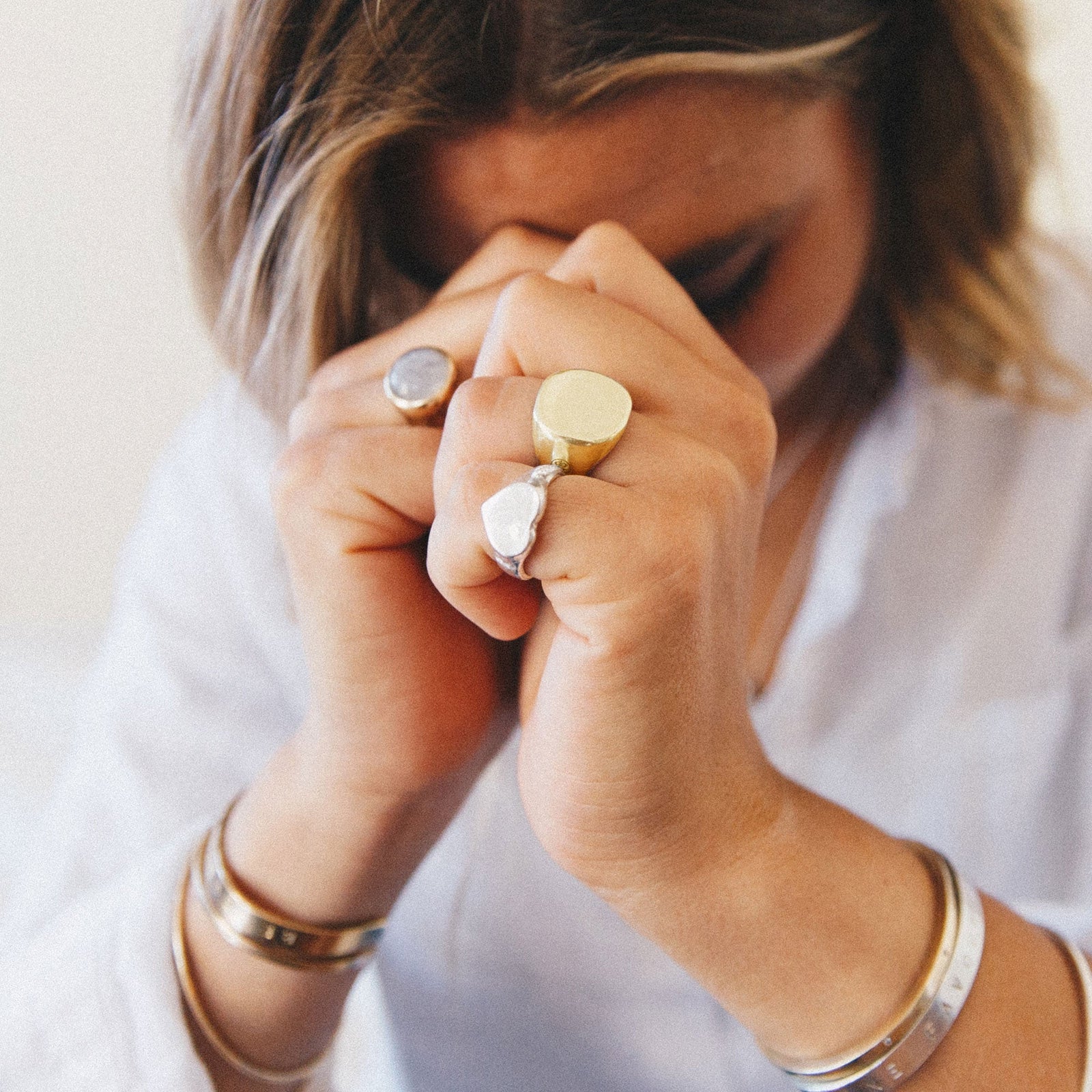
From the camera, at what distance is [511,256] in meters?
0.64

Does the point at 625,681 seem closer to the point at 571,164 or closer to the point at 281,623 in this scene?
the point at 571,164

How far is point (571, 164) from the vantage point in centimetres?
62

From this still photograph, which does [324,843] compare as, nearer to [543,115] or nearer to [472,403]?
[472,403]

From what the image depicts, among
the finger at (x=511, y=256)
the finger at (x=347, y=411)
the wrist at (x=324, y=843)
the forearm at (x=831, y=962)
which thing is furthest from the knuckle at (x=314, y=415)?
the forearm at (x=831, y=962)

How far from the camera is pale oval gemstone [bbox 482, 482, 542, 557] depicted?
43 centimetres

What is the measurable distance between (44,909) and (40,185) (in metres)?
1.13

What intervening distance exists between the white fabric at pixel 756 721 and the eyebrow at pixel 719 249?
328 mm

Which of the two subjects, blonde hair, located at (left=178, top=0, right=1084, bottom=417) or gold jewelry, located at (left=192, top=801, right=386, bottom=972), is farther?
gold jewelry, located at (left=192, top=801, right=386, bottom=972)

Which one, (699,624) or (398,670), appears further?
(398,670)

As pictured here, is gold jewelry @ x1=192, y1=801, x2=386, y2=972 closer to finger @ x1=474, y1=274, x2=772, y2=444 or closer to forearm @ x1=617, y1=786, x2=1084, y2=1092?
forearm @ x1=617, y1=786, x2=1084, y2=1092

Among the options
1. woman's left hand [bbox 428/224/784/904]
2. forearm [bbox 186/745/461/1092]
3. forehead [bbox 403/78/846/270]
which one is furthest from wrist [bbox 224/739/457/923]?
forehead [bbox 403/78/846/270]

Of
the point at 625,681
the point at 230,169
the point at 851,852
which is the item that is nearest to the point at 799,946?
the point at 851,852

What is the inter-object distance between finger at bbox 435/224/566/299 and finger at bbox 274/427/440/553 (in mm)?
110

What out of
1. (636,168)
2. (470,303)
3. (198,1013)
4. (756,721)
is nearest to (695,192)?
(636,168)
